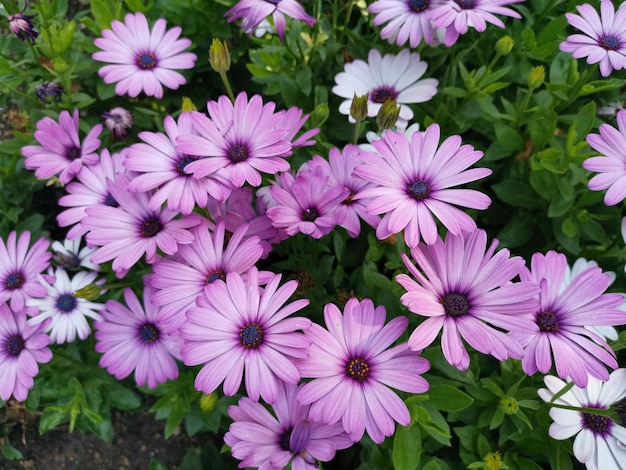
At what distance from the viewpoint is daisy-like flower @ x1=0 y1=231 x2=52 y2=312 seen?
1378 mm

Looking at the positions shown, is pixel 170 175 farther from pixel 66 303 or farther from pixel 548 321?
pixel 548 321

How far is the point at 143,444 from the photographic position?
1.83 metres

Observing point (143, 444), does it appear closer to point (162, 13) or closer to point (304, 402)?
point (304, 402)

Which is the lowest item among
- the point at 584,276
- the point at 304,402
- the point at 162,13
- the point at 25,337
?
the point at 25,337

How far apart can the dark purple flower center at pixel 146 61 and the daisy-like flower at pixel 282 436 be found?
1041 mm

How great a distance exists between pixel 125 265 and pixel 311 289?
459 mm

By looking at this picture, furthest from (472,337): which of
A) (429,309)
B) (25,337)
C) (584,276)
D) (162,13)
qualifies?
(162,13)

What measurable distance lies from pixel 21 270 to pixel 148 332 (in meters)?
0.38

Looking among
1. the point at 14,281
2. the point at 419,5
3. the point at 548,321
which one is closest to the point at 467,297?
the point at 548,321

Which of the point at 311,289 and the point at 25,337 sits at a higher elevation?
the point at 311,289

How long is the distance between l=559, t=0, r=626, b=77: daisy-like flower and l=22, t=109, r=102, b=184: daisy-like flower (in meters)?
1.26

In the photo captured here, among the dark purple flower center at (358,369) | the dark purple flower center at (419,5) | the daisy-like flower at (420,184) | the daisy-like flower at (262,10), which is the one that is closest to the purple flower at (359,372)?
the dark purple flower center at (358,369)

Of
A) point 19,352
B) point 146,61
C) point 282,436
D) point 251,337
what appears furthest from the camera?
point 146,61

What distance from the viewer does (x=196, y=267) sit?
1174 millimetres
